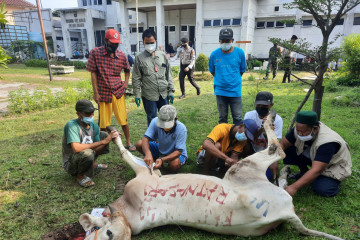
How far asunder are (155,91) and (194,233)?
2.57m

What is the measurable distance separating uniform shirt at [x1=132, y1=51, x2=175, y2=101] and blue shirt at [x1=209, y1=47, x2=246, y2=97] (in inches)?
39.6

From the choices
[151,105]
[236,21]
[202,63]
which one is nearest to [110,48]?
[151,105]

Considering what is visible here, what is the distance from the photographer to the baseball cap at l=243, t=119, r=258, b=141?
10.8 feet

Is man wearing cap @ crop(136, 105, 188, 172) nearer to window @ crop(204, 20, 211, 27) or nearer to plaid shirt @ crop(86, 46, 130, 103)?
plaid shirt @ crop(86, 46, 130, 103)

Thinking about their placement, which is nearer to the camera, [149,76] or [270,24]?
[149,76]

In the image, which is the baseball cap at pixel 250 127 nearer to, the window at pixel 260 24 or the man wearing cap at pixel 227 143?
the man wearing cap at pixel 227 143

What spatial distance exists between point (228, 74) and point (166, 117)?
5.82 ft

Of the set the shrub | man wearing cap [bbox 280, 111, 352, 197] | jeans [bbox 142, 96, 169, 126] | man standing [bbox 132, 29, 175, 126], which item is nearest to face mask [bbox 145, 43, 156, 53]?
man standing [bbox 132, 29, 175, 126]

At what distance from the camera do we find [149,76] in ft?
14.2

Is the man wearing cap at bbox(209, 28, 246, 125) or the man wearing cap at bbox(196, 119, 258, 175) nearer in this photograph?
the man wearing cap at bbox(196, 119, 258, 175)

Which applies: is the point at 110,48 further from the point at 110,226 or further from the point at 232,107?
the point at 110,226

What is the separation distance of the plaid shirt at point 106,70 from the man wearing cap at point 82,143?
0.91 meters

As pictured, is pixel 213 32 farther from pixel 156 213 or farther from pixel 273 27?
pixel 156 213

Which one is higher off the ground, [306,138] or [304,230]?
[306,138]
